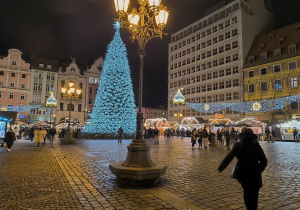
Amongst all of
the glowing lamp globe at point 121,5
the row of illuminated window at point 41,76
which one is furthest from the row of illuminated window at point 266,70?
the row of illuminated window at point 41,76

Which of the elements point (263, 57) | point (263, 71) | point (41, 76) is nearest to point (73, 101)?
point (41, 76)

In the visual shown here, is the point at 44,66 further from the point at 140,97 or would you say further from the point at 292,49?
the point at 140,97

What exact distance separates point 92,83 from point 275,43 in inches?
1749

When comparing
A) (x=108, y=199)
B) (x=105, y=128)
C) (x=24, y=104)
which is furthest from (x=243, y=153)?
(x=24, y=104)

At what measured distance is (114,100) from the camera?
30.3 m

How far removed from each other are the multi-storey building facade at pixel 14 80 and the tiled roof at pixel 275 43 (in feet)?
157

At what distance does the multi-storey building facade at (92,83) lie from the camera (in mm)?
66062

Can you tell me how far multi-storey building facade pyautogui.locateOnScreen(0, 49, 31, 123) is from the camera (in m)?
54.5

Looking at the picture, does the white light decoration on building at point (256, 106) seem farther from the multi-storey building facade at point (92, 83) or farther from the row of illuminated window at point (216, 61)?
the multi-storey building facade at point (92, 83)

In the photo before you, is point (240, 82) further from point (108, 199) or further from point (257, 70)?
point (108, 199)

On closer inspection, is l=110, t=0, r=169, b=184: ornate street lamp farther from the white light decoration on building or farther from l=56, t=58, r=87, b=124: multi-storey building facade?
l=56, t=58, r=87, b=124: multi-storey building facade

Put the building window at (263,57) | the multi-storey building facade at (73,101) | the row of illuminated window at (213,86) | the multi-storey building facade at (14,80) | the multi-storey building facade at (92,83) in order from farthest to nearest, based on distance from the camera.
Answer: the multi-storey building facade at (92,83), the multi-storey building facade at (73,101), the multi-storey building facade at (14,80), the row of illuminated window at (213,86), the building window at (263,57)

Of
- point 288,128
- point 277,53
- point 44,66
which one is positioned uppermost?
point 44,66

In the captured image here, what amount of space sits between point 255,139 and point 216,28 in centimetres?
5363
